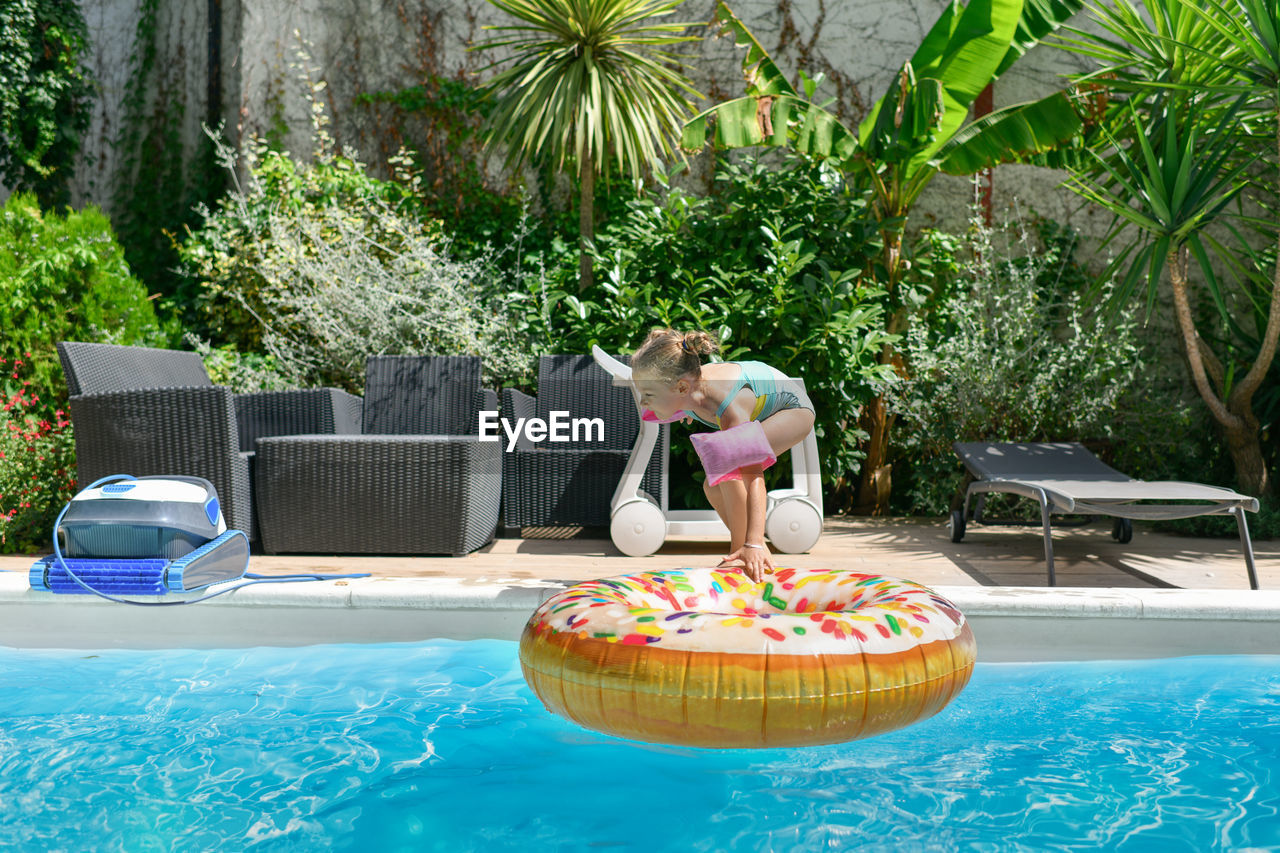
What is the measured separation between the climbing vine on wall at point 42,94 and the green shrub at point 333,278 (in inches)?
73.3

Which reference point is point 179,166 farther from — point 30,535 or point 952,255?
point 952,255

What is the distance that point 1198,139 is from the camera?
220 inches

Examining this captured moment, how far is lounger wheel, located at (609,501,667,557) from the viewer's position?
13.9ft

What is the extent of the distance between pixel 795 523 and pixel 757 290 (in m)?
2.04

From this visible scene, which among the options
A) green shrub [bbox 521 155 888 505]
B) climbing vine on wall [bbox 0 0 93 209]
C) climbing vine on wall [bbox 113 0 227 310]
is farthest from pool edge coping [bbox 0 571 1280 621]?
climbing vine on wall [bbox 0 0 93 209]

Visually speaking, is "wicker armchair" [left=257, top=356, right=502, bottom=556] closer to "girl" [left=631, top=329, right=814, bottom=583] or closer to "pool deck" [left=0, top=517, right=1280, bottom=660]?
"pool deck" [left=0, top=517, right=1280, bottom=660]

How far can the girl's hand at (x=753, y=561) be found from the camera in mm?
2914

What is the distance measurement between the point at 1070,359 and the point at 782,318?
76.9 inches

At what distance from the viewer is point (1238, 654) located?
2.92m

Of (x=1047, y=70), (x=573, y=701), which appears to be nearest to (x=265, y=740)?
(x=573, y=701)

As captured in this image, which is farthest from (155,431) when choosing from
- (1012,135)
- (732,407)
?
(1012,135)

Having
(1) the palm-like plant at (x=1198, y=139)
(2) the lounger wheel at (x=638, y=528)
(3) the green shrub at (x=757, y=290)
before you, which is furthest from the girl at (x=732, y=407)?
(1) the palm-like plant at (x=1198, y=139)

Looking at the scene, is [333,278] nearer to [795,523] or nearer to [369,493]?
[369,493]

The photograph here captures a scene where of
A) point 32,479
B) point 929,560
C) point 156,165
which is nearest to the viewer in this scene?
point 929,560
